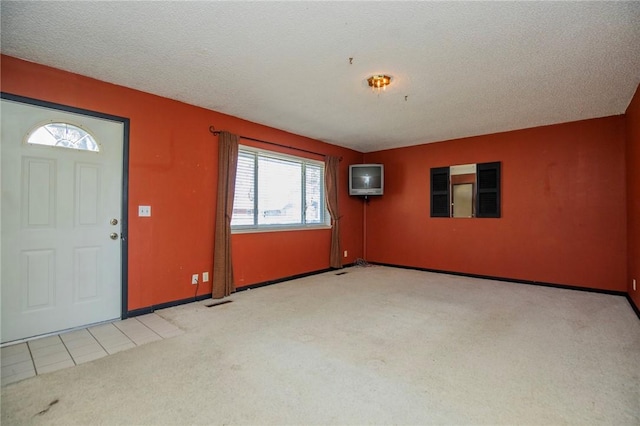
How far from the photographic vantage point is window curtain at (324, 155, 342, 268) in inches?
235

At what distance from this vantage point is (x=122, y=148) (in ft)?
11.0

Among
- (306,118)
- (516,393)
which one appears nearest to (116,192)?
(306,118)

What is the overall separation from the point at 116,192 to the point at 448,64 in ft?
11.7

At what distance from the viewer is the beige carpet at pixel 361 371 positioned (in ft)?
5.79

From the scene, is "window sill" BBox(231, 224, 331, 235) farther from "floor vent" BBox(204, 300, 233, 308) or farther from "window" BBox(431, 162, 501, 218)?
"window" BBox(431, 162, 501, 218)

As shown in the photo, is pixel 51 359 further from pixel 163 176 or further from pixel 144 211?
pixel 163 176

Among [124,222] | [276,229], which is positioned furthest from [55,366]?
[276,229]

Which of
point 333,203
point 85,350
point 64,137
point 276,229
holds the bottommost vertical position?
point 85,350

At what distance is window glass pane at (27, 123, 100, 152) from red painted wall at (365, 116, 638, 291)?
17.1 ft

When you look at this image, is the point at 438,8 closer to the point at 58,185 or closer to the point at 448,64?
the point at 448,64

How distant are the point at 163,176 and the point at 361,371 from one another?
3.03 metres

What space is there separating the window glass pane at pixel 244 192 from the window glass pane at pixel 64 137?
1.77m

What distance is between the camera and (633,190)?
3.72 m

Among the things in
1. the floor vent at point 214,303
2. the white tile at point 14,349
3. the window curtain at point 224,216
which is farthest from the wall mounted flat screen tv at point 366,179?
the white tile at point 14,349
